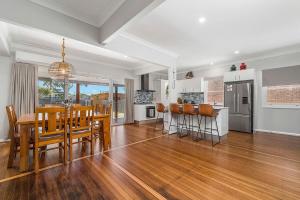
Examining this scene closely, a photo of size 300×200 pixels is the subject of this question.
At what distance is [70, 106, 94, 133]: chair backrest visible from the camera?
2.65m

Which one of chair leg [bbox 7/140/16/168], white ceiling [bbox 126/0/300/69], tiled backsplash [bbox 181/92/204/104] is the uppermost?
white ceiling [bbox 126/0/300/69]

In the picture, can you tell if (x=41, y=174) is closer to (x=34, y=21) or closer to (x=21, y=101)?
(x=34, y=21)

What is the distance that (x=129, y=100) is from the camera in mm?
6527

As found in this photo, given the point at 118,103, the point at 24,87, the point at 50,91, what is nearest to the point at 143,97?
the point at 118,103

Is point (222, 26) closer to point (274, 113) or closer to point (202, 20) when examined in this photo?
point (202, 20)

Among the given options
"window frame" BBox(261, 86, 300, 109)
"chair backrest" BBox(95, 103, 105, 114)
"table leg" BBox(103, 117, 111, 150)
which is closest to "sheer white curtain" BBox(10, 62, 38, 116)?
"chair backrest" BBox(95, 103, 105, 114)

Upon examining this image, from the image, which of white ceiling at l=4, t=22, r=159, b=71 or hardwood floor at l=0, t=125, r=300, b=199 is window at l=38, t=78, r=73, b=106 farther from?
hardwood floor at l=0, t=125, r=300, b=199

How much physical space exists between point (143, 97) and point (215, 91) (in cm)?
334

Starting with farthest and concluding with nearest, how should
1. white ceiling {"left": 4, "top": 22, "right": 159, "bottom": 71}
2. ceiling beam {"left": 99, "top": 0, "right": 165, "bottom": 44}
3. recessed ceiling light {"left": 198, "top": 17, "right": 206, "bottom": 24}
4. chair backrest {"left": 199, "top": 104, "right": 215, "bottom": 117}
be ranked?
chair backrest {"left": 199, "top": 104, "right": 215, "bottom": 117}
white ceiling {"left": 4, "top": 22, "right": 159, "bottom": 71}
recessed ceiling light {"left": 198, "top": 17, "right": 206, "bottom": 24}
ceiling beam {"left": 99, "top": 0, "right": 165, "bottom": 44}

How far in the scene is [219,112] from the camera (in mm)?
4027

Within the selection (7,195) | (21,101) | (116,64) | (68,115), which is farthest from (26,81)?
(7,195)

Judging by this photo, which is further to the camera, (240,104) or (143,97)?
(143,97)

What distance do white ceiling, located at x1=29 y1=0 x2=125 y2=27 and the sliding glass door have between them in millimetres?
3848

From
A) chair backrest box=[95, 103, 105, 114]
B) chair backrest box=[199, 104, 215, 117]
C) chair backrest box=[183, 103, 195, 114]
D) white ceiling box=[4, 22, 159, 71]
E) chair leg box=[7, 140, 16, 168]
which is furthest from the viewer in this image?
chair backrest box=[183, 103, 195, 114]
